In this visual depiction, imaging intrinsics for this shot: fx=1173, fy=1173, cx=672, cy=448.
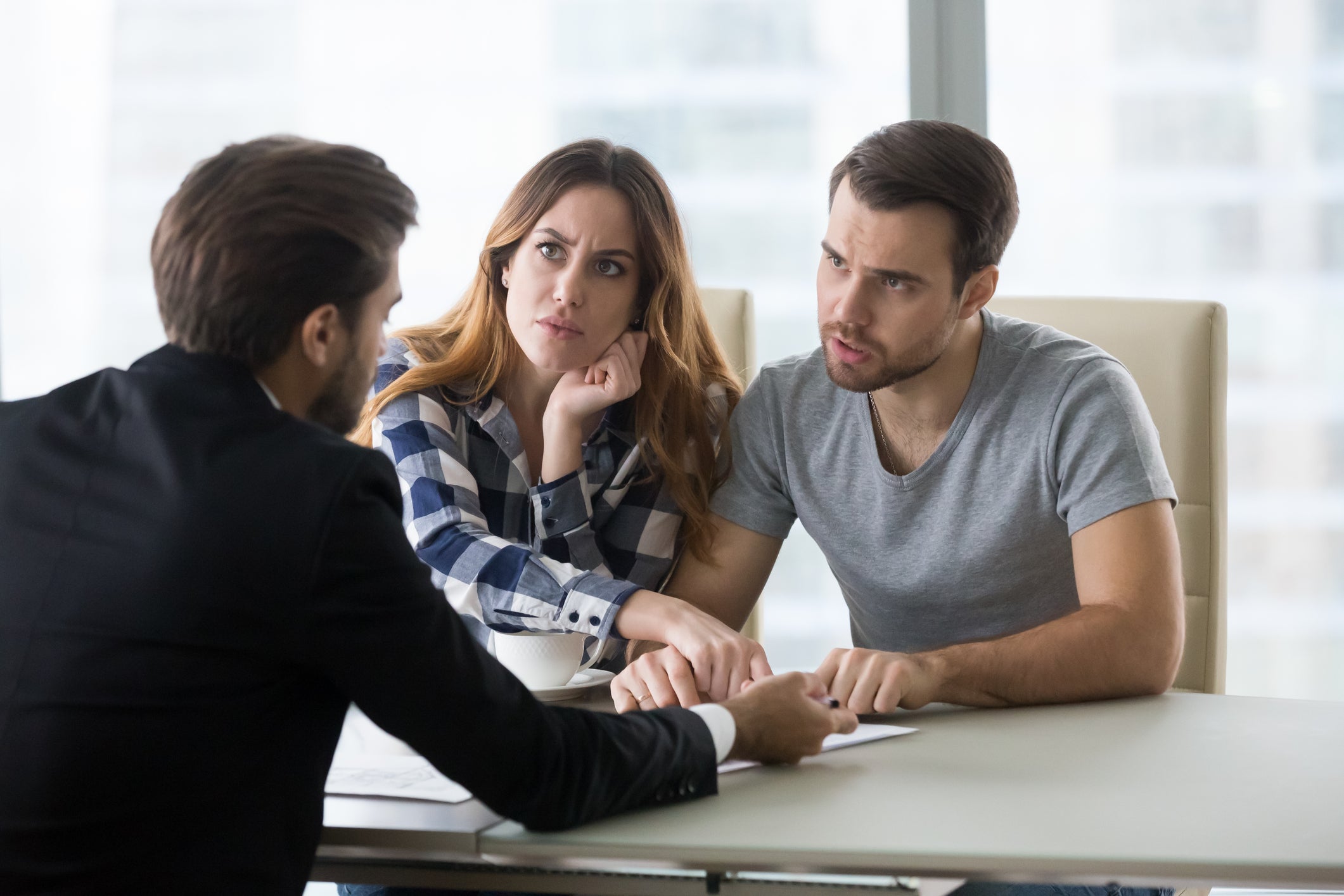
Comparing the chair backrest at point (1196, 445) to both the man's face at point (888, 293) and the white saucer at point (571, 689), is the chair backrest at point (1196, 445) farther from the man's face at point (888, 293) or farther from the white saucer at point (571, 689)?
the white saucer at point (571, 689)

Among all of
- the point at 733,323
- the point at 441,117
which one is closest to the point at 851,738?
the point at 733,323

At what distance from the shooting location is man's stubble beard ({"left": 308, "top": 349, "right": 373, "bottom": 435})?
98 centimetres

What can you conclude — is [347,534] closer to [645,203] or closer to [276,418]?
[276,418]

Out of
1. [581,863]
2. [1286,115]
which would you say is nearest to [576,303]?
[581,863]

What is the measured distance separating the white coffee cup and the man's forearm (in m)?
0.40

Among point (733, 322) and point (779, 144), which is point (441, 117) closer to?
point (779, 144)

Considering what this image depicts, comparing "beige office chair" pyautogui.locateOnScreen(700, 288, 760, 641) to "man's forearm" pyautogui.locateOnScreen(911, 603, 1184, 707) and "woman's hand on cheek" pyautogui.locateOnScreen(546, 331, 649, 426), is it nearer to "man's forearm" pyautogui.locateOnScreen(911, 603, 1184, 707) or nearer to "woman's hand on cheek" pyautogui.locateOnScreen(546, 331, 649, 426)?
"woman's hand on cheek" pyautogui.locateOnScreen(546, 331, 649, 426)

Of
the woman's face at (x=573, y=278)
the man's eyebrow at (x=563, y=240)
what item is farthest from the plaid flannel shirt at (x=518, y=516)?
the man's eyebrow at (x=563, y=240)

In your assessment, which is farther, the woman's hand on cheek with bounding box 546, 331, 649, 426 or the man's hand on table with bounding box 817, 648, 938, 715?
the woman's hand on cheek with bounding box 546, 331, 649, 426

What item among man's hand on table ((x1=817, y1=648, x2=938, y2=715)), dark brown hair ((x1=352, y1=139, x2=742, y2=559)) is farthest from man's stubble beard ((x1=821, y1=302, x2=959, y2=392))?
man's hand on table ((x1=817, y1=648, x2=938, y2=715))

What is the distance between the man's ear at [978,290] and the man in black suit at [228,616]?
0.88 metres

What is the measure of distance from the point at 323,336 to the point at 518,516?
2.33 ft

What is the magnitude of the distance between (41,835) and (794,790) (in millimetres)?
560

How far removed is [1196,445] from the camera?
1.69m
